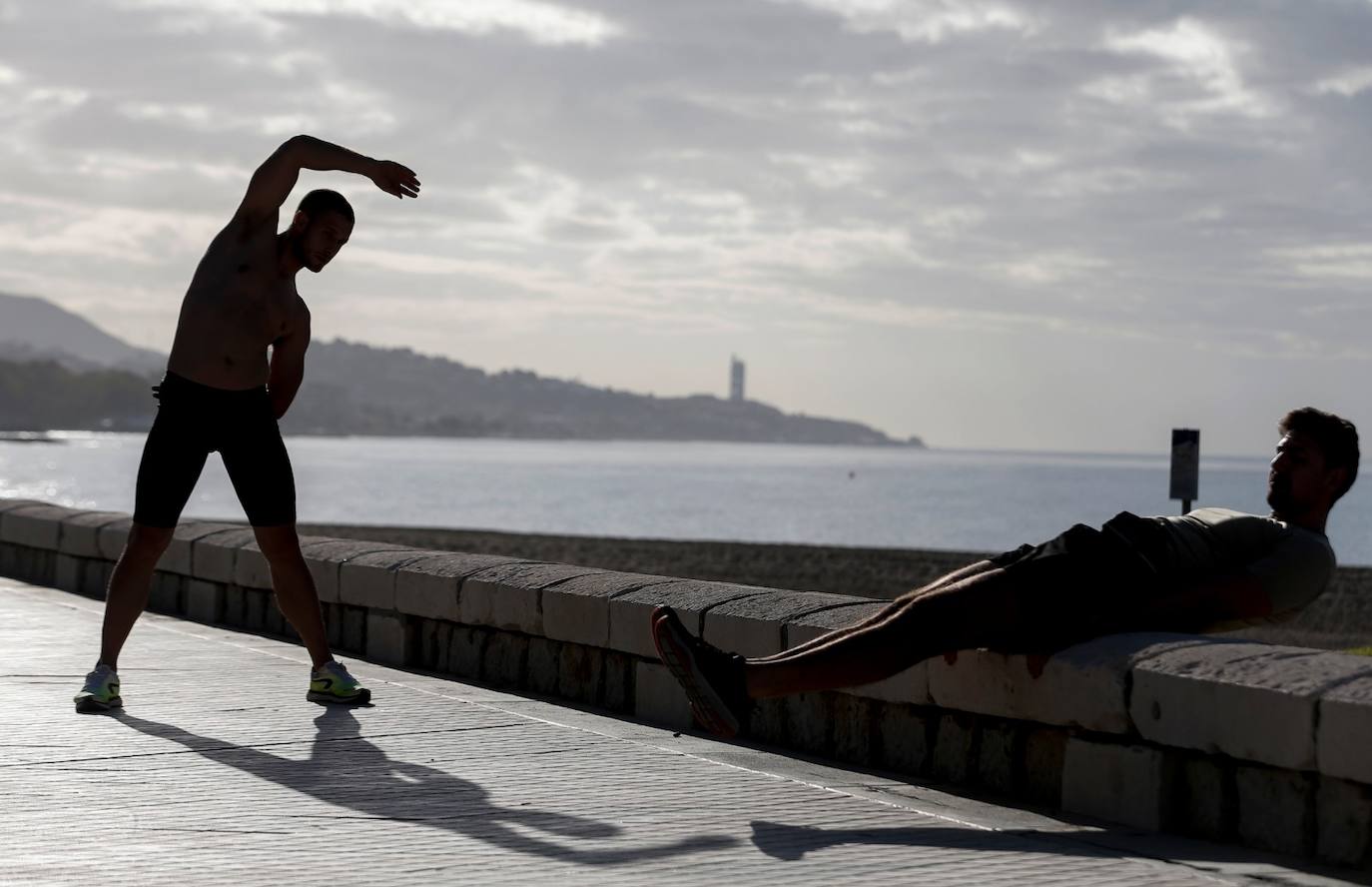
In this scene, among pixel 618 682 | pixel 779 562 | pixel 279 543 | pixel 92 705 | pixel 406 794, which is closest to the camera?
pixel 406 794

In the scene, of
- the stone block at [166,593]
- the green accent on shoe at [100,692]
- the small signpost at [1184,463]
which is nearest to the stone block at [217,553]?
the stone block at [166,593]

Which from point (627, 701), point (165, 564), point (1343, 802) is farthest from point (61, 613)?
point (1343, 802)

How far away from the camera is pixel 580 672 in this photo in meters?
6.82

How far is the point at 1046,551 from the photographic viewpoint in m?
4.89

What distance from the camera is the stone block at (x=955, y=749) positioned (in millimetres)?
5223

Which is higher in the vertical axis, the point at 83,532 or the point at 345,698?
the point at 83,532

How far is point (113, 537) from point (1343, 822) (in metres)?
8.07

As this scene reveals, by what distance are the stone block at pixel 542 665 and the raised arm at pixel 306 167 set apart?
195cm

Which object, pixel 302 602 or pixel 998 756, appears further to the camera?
pixel 302 602

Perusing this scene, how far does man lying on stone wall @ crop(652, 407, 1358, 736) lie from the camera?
4816 millimetres

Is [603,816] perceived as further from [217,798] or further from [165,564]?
[165,564]

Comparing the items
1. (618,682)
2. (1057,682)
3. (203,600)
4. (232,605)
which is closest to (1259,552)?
(1057,682)

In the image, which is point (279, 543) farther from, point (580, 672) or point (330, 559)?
point (330, 559)

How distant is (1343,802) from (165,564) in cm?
737
